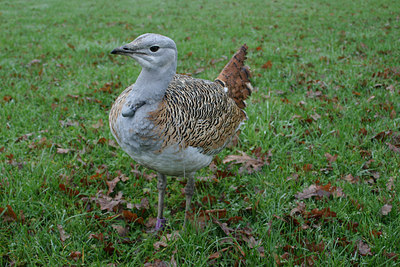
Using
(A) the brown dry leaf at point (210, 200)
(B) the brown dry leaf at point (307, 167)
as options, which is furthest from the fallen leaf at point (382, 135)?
(A) the brown dry leaf at point (210, 200)

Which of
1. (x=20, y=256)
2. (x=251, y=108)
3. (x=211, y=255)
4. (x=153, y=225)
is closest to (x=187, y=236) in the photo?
(x=211, y=255)

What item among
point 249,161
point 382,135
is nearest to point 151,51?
point 249,161

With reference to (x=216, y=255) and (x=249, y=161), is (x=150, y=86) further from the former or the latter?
(x=249, y=161)

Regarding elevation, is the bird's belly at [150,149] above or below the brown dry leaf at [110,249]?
above

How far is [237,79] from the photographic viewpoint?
138 inches

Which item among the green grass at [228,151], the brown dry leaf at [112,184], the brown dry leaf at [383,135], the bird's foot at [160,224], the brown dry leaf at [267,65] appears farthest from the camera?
the brown dry leaf at [267,65]

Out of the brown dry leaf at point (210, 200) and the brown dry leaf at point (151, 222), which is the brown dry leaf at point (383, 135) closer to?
the brown dry leaf at point (210, 200)

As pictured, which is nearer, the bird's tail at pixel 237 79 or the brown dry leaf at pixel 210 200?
the brown dry leaf at pixel 210 200

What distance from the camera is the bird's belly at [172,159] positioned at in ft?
7.38

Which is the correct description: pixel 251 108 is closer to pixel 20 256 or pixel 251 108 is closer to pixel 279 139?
pixel 279 139

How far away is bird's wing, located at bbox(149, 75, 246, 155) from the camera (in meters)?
2.25

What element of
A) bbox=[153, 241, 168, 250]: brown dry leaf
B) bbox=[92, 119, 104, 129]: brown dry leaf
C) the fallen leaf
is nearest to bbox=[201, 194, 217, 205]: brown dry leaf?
bbox=[153, 241, 168, 250]: brown dry leaf

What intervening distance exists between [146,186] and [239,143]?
54.0 inches

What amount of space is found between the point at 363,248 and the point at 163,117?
185cm
